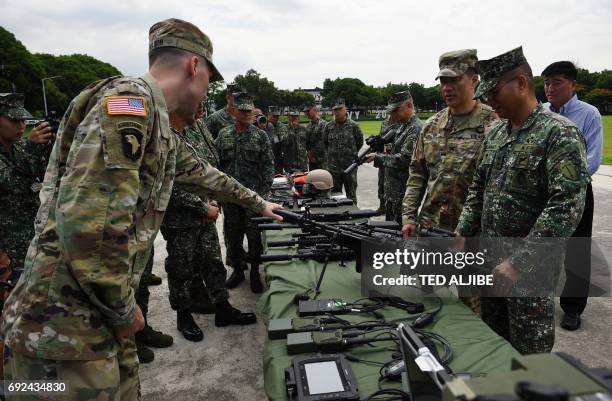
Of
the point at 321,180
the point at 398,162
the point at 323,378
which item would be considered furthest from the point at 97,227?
the point at 398,162

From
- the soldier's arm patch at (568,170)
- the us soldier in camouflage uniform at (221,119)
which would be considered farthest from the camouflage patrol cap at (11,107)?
the soldier's arm patch at (568,170)

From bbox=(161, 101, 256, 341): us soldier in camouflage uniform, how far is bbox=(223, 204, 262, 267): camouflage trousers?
Result: 872mm

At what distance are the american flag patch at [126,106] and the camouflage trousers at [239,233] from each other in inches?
137

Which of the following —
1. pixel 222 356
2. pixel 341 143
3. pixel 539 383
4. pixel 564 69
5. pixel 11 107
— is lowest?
pixel 222 356

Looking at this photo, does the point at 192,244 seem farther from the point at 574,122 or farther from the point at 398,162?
the point at 574,122

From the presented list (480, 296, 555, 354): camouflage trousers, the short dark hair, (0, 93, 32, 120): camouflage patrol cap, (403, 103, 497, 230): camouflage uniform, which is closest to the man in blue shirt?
the short dark hair

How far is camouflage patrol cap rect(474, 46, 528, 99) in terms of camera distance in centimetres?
214

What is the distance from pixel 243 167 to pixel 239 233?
812 mm

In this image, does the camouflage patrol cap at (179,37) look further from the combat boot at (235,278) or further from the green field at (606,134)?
the green field at (606,134)

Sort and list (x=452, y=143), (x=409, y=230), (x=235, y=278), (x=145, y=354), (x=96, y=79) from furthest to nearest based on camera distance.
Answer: (x=96, y=79), (x=235, y=278), (x=145, y=354), (x=452, y=143), (x=409, y=230)

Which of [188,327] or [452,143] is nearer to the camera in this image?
[452,143]

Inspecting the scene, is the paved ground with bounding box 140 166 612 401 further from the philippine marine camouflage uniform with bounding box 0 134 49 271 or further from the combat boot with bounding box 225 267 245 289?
the philippine marine camouflage uniform with bounding box 0 134 49 271

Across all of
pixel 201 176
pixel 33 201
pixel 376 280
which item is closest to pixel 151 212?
pixel 201 176

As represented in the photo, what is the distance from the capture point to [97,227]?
1198 mm
